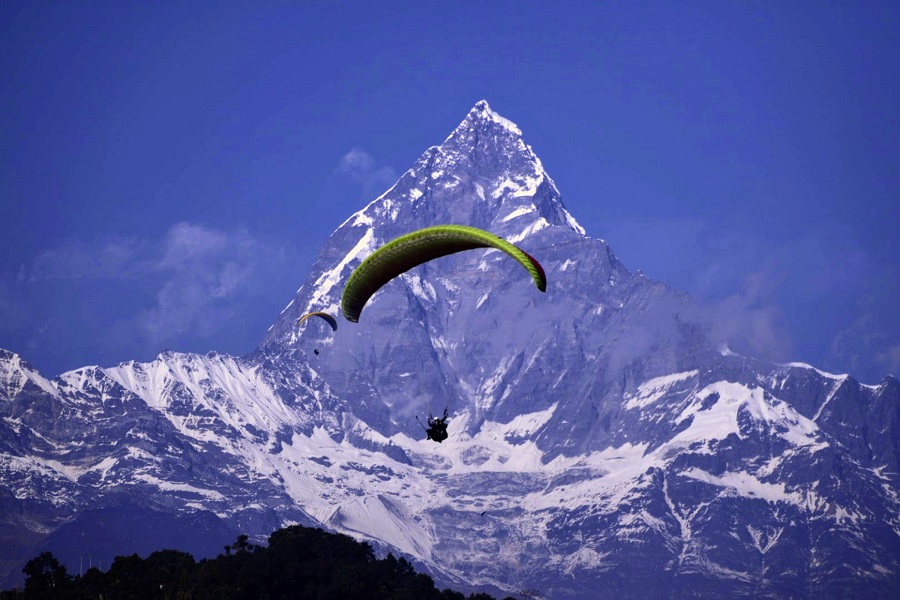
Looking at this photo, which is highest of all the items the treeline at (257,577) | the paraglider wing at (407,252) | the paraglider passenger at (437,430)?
the treeline at (257,577)

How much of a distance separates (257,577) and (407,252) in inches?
3095

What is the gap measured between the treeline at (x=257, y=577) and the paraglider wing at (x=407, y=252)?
61963mm

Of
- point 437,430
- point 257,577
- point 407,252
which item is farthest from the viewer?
point 257,577

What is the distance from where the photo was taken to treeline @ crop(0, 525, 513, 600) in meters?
150

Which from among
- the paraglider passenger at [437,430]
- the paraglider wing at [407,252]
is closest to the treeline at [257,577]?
the paraglider passenger at [437,430]

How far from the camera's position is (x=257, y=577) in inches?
6319

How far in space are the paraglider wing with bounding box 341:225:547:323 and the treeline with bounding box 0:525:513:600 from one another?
61963mm

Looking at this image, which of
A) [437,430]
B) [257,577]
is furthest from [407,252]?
[257,577]

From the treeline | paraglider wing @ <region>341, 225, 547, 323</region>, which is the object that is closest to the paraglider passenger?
paraglider wing @ <region>341, 225, 547, 323</region>

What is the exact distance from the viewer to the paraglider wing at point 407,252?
85.0 meters

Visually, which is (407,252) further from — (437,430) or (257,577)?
(257,577)

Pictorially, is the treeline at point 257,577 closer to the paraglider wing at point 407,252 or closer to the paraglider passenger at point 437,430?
the paraglider passenger at point 437,430

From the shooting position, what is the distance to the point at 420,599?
165125 millimetres

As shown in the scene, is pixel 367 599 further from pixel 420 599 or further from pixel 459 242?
pixel 459 242
